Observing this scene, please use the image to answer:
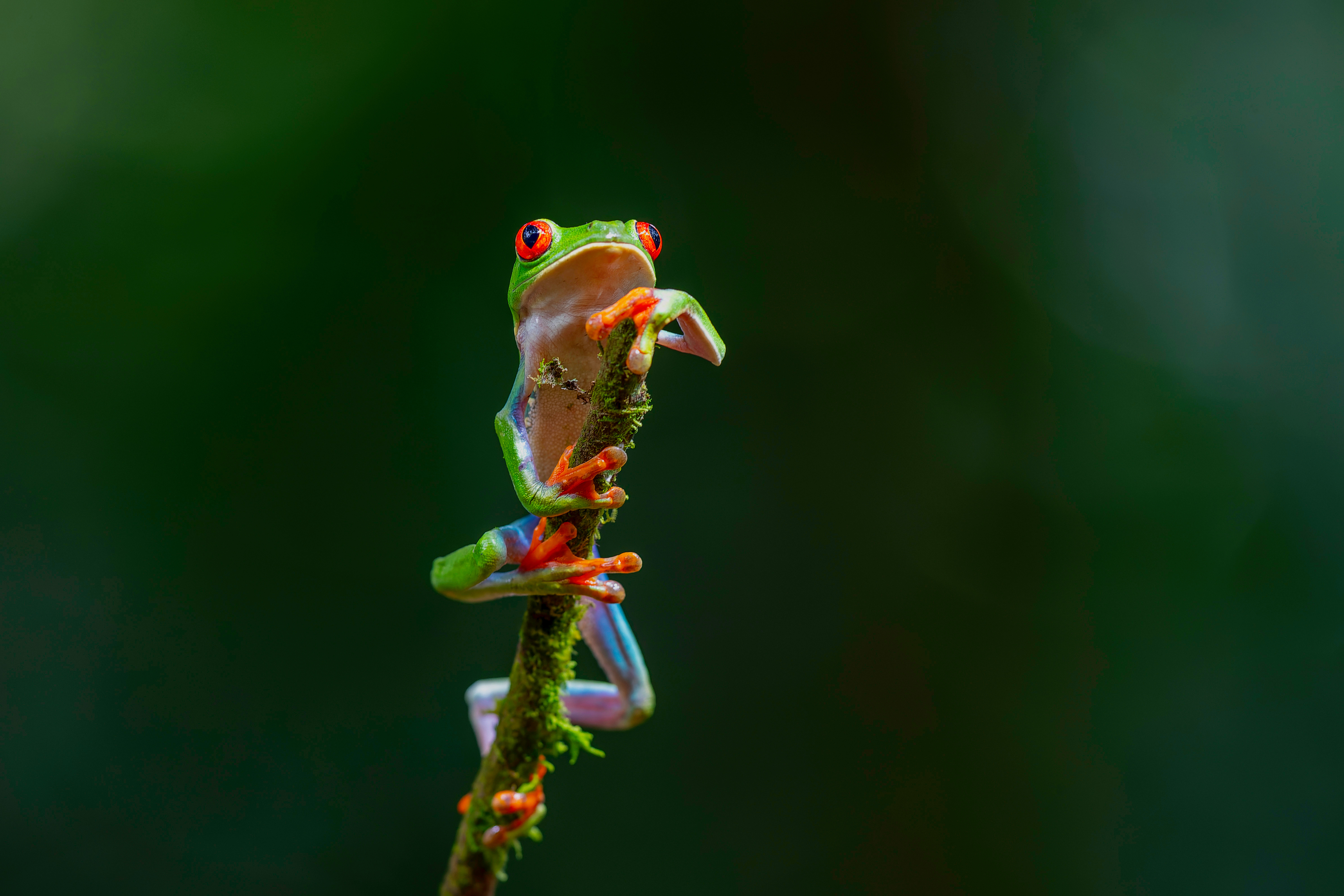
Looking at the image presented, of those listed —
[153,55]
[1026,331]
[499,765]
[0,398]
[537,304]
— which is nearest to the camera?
[537,304]

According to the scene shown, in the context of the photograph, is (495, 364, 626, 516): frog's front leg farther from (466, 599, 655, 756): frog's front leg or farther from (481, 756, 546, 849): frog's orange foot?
(481, 756, 546, 849): frog's orange foot

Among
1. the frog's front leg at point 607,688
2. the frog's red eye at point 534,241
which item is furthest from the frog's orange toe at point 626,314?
the frog's front leg at point 607,688

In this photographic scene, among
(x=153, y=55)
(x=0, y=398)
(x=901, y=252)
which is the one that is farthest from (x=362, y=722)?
(x=901, y=252)

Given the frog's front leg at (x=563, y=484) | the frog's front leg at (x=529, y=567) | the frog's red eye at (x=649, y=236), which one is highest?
the frog's red eye at (x=649, y=236)

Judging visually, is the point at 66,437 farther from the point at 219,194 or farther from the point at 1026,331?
the point at 1026,331

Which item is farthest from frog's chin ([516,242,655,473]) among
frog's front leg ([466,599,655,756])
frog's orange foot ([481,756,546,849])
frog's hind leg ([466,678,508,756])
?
frog's hind leg ([466,678,508,756])

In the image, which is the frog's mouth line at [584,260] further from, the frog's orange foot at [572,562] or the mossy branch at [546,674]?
the frog's orange foot at [572,562]
